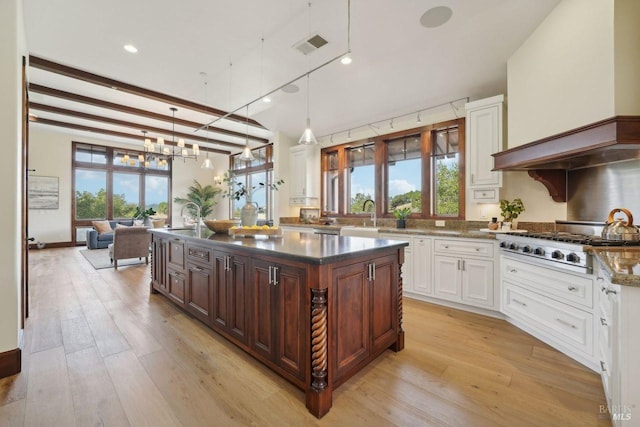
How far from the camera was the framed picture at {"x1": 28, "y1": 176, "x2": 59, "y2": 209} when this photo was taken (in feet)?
24.0

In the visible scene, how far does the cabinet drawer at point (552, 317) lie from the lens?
6.71ft

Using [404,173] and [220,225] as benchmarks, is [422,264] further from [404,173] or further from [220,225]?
[220,225]

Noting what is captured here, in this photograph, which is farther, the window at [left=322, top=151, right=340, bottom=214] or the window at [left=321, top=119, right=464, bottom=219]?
the window at [left=322, top=151, right=340, bottom=214]

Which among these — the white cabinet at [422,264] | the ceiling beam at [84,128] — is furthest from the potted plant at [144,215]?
the white cabinet at [422,264]

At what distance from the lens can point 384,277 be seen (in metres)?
2.16

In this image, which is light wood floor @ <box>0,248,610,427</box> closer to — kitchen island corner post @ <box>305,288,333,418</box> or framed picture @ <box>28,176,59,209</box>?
kitchen island corner post @ <box>305,288,333,418</box>

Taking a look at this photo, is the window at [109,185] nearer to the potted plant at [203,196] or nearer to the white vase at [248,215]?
the potted plant at [203,196]

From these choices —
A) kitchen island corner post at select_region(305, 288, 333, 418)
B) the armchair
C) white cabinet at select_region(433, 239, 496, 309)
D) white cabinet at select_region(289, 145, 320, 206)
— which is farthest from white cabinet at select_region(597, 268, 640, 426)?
the armchair

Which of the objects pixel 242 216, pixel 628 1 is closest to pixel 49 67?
pixel 242 216

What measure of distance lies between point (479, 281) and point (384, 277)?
1647mm

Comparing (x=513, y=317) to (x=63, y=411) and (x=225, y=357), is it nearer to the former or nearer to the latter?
(x=225, y=357)

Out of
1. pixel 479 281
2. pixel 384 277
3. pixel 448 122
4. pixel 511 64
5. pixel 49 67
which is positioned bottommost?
pixel 479 281

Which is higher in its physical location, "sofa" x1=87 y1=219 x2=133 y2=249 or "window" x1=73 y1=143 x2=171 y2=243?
"window" x1=73 y1=143 x2=171 y2=243

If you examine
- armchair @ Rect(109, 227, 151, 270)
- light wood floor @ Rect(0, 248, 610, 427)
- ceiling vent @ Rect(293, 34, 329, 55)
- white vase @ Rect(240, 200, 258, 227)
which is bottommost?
light wood floor @ Rect(0, 248, 610, 427)
